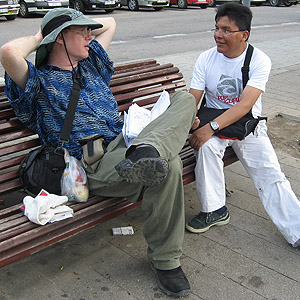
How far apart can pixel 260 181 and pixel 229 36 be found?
112 centimetres

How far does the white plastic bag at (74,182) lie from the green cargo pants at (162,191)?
0.09m

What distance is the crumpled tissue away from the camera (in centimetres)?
269

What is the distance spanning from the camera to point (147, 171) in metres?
2.65

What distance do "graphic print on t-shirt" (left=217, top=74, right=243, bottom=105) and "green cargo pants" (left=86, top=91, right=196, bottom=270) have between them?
746mm

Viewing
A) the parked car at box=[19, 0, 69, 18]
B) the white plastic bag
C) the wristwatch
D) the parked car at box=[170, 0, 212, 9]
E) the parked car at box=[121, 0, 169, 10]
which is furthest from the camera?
the parked car at box=[170, 0, 212, 9]

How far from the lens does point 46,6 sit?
58.4ft

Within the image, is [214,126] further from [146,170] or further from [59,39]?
[59,39]

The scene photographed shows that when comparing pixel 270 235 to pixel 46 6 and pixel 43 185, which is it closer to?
pixel 43 185

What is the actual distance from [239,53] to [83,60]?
120 centimetres

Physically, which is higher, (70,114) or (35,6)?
(70,114)

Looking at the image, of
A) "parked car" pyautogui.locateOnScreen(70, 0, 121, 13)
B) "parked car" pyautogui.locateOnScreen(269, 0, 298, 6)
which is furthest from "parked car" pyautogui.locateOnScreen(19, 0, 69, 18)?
"parked car" pyautogui.locateOnScreen(269, 0, 298, 6)

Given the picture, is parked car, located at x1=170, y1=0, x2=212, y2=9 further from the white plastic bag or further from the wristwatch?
the white plastic bag

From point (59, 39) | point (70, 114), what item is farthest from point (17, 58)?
point (70, 114)

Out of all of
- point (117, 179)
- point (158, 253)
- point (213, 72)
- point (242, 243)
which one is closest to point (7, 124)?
point (117, 179)
